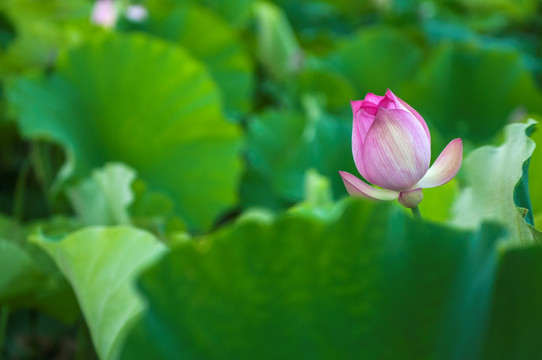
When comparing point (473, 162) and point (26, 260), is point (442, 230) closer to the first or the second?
point (473, 162)

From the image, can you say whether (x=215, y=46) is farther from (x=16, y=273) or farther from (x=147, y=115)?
(x=16, y=273)

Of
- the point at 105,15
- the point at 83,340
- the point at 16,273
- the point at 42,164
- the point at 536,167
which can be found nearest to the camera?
the point at 536,167

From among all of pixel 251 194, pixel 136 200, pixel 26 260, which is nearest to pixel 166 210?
pixel 136 200

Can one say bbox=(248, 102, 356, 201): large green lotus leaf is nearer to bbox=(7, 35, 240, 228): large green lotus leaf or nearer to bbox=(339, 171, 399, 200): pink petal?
bbox=(7, 35, 240, 228): large green lotus leaf

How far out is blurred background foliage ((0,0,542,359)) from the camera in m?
0.24

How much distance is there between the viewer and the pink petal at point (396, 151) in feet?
0.91

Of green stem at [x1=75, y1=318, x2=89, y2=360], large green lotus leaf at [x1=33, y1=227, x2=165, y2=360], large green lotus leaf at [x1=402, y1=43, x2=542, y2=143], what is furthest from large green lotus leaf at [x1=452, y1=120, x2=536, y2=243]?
large green lotus leaf at [x1=402, y1=43, x2=542, y2=143]

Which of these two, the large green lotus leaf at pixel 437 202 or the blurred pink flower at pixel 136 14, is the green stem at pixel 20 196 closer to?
the blurred pink flower at pixel 136 14

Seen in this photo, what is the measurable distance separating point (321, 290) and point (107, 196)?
17.2 inches

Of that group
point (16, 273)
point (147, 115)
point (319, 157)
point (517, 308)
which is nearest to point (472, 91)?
point (319, 157)

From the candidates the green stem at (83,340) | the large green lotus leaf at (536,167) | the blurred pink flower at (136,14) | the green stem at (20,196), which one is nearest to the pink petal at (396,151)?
the large green lotus leaf at (536,167)

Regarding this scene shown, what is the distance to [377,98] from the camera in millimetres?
300

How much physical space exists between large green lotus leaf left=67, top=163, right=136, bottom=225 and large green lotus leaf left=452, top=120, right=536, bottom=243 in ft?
1.04

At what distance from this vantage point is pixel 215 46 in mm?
1171
